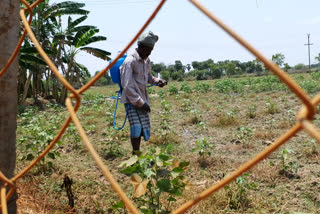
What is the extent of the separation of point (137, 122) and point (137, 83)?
42 cm

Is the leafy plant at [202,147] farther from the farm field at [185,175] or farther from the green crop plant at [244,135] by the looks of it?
the green crop plant at [244,135]

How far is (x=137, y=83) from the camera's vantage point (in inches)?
113

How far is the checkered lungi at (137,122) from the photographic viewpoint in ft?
9.32

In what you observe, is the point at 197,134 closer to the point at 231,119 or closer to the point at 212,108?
the point at 231,119

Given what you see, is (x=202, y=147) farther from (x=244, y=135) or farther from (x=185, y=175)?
(x=244, y=135)

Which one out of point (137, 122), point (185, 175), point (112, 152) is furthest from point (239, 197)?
point (112, 152)

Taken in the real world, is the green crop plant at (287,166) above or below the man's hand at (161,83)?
below

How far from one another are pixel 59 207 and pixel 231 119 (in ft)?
12.6

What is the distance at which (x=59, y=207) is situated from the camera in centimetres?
206

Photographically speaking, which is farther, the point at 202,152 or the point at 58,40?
the point at 58,40

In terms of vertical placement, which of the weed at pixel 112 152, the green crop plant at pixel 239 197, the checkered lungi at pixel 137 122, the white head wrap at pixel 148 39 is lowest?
the green crop plant at pixel 239 197

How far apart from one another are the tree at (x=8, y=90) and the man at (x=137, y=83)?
4.98ft

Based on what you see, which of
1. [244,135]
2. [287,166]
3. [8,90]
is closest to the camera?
[8,90]

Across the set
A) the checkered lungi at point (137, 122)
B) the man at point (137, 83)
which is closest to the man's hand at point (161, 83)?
the man at point (137, 83)
